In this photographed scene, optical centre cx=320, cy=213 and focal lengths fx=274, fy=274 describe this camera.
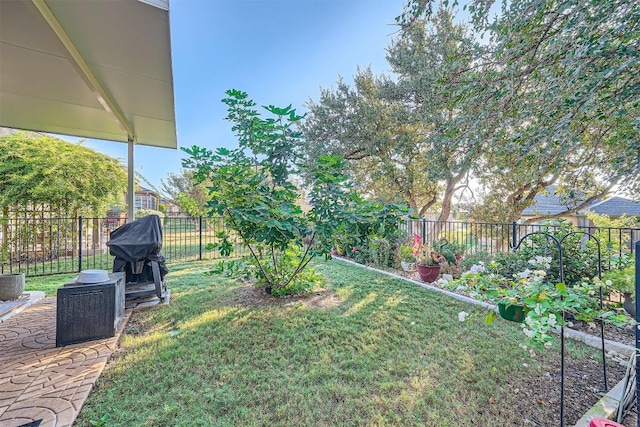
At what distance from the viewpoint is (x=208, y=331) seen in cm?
291

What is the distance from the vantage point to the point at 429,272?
512cm

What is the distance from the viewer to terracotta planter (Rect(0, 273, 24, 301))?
3.60 m

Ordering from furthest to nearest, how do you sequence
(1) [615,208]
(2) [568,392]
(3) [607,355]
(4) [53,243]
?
(1) [615,208] < (4) [53,243] < (3) [607,355] < (2) [568,392]

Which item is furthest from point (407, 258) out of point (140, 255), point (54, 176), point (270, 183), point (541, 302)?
point (54, 176)

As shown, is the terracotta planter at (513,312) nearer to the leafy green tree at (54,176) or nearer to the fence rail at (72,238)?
the fence rail at (72,238)

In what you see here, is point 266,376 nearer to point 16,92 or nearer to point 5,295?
point 5,295

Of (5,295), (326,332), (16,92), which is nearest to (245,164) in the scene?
(326,332)

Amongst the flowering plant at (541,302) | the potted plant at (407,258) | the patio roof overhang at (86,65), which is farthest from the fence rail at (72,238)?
the flowering plant at (541,302)

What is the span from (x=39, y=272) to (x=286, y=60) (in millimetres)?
7401

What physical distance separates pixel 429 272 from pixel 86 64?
5.57 m

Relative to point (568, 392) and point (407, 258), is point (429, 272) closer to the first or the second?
point (407, 258)

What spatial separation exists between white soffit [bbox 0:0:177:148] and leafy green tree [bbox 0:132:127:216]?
2.98 metres

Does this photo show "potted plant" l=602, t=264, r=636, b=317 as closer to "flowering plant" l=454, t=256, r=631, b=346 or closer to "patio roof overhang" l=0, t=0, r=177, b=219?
"flowering plant" l=454, t=256, r=631, b=346

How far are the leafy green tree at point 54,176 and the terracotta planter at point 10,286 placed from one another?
13.0 ft
